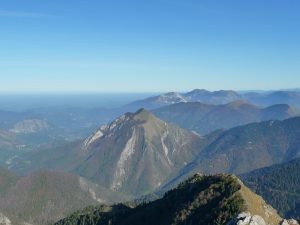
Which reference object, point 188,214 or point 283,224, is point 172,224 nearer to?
point 188,214

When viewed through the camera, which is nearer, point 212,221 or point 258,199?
point 212,221

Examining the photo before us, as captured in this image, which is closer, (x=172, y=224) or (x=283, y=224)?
(x=283, y=224)

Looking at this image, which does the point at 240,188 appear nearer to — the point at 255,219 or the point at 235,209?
the point at 235,209

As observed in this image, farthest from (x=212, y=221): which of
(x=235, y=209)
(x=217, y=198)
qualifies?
(x=217, y=198)

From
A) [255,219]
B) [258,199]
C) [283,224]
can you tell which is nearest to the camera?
[255,219]

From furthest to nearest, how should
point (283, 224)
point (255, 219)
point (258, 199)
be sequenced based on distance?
point (258, 199) < point (283, 224) < point (255, 219)

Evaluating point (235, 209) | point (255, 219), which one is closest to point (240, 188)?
point (235, 209)

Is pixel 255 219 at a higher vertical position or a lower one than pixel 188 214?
higher

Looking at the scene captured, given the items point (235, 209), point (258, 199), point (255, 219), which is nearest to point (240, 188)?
point (258, 199)

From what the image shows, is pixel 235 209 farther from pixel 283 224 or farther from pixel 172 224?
pixel 172 224
